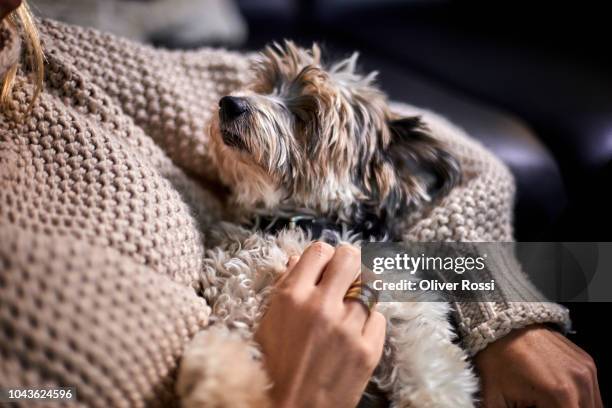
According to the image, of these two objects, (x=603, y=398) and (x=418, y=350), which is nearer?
(x=418, y=350)

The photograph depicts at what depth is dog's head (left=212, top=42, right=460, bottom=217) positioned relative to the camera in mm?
1188

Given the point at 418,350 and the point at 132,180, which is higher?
the point at 132,180

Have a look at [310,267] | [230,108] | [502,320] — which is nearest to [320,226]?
[310,267]

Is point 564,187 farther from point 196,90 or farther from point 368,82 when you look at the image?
point 196,90

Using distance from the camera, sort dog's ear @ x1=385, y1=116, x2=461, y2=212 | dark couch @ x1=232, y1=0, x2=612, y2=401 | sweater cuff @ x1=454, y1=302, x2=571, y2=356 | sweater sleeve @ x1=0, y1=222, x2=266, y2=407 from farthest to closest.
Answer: dark couch @ x1=232, y1=0, x2=612, y2=401
dog's ear @ x1=385, y1=116, x2=461, y2=212
sweater cuff @ x1=454, y1=302, x2=571, y2=356
sweater sleeve @ x1=0, y1=222, x2=266, y2=407

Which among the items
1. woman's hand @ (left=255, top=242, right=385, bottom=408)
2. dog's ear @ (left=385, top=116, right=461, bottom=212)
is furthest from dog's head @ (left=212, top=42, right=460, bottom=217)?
woman's hand @ (left=255, top=242, right=385, bottom=408)

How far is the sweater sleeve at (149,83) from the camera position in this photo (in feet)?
3.78

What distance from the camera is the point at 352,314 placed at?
0.96m

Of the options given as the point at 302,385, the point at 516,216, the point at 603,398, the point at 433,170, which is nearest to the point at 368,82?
the point at 433,170

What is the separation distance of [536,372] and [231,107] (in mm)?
823

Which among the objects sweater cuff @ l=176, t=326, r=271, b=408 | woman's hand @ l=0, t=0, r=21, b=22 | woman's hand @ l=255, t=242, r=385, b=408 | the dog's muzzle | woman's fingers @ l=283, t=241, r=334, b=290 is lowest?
sweater cuff @ l=176, t=326, r=271, b=408

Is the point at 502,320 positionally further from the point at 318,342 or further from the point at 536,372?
the point at 318,342

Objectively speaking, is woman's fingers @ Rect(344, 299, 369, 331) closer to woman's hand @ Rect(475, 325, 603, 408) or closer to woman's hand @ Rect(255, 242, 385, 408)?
woman's hand @ Rect(255, 242, 385, 408)

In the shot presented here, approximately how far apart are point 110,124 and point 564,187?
1378mm
